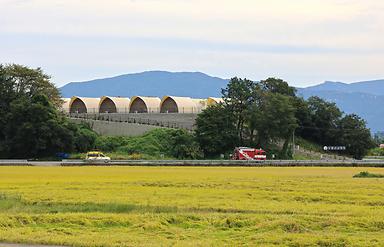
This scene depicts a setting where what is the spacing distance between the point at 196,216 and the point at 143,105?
262ft

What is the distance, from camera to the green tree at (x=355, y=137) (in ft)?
282

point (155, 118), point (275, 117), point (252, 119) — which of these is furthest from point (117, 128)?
point (275, 117)

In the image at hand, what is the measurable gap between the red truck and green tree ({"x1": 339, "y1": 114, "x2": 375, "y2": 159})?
19.7 m

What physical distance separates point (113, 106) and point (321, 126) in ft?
104

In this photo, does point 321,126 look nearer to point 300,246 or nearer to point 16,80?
point 16,80

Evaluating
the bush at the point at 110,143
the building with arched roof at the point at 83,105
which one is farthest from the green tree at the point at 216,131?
the building with arched roof at the point at 83,105

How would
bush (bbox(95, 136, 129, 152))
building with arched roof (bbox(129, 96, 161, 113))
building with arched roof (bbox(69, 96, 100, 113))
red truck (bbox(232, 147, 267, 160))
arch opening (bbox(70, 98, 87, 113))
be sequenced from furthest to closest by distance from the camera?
arch opening (bbox(70, 98, 87, 113)) < building with arched roof (bbox(69, 96, 100, 113)) < building with arched roof (bbox(129, 96, 161, 113)) < bush (bbox(95, 136, 129, 152)) < red truck (bbox(232, 147, 267, 160))

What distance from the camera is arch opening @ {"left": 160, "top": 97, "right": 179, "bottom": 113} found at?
3766 inches

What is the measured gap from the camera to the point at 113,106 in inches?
3871

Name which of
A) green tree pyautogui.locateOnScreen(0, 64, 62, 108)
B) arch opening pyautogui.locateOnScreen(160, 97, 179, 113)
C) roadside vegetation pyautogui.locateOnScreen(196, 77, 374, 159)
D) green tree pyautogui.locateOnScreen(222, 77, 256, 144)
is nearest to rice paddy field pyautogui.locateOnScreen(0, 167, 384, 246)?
roadside vegetation pyautogui.locateOnScreen(196, 77, 374, 159)

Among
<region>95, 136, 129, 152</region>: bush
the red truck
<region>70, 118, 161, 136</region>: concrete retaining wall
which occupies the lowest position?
the red truck

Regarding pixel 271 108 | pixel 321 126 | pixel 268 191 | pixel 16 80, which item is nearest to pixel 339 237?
pixel 268 191

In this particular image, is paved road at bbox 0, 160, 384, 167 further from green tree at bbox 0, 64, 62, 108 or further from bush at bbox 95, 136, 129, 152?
green tree at bbox 0, 64, 62, 108

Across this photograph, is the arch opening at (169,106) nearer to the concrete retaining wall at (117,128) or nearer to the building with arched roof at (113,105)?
the building with arched roof at (113,105)
